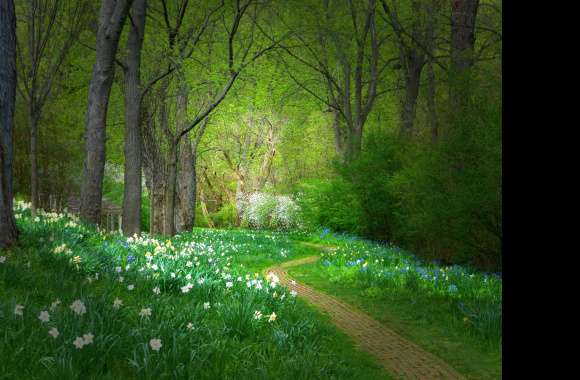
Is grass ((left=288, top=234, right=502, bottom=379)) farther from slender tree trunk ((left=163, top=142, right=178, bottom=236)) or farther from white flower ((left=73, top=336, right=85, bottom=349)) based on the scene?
slender tree trunk ((left=163, top=142, right=178, bottom=236))

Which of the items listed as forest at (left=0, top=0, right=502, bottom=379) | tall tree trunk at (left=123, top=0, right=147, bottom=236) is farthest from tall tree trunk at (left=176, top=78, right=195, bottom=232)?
tall tree trunk at (left=123, top=0, right=147, bottom=236)

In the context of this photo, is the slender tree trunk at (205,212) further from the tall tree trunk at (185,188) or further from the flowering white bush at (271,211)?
the tall tree trunk at (185,188)

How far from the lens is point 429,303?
7902 mm

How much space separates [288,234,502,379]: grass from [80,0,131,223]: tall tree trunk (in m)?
4.54

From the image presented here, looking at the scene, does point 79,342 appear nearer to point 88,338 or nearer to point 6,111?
point 88,338

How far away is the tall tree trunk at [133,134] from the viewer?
11734 mm

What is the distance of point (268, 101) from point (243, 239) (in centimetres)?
796

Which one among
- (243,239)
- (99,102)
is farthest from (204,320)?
(243,239)

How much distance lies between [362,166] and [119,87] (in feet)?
30.4

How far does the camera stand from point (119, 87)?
1852 centimetres

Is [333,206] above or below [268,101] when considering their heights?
below

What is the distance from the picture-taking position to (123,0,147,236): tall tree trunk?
11734mm
